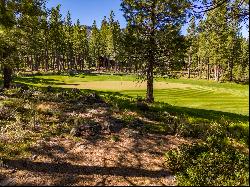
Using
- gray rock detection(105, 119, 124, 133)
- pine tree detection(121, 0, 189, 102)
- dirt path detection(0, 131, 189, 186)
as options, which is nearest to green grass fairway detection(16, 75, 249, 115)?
pine tree detection(121, 0, 189, 102)

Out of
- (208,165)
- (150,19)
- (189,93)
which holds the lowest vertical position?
(189,93)

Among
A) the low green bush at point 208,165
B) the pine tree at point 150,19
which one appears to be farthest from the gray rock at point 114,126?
the pine tree at point 150,19

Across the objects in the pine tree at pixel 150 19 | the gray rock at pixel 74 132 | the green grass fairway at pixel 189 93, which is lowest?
the green grass fairway at pixel 189 93

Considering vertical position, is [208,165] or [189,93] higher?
[208,165]

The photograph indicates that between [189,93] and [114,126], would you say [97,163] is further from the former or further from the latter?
[189,93]

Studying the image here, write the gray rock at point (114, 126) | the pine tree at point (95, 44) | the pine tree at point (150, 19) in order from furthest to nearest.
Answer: the pine tree at point (95, 44)
the pine tree at point (150, 19)
the gray rock at point (114, 126)

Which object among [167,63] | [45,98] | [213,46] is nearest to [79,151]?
[45,98]

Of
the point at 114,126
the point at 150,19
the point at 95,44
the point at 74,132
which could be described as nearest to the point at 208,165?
the point at 114,126

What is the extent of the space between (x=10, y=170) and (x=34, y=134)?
375 centimetres

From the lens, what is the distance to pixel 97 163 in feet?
43.2

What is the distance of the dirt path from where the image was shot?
11734 mm

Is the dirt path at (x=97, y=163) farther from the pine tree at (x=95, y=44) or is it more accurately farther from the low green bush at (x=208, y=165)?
the pine tree at (x=95, y=44)

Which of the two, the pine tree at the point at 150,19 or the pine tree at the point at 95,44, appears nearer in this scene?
the pine tree at the point at 150,19

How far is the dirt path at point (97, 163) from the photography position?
11734mm
